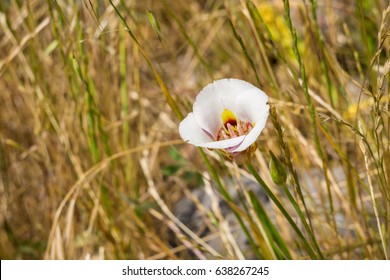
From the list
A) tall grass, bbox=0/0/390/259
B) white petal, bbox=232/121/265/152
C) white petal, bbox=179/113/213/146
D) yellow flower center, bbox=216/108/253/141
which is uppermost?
tall grass, bbox=0/0/390/259

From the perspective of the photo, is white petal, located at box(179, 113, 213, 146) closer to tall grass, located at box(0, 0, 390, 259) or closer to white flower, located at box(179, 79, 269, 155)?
white flower, located at box(179, 79, 269, 155)

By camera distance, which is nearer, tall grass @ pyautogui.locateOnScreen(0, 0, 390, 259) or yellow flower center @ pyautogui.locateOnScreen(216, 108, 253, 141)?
yellow flower center @ pyautogui.locateOnScreen(216, 108, 253, 141)

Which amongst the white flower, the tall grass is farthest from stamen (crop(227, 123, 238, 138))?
the tall grass

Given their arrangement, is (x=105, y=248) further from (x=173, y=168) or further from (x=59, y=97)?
(x=59, y=97)

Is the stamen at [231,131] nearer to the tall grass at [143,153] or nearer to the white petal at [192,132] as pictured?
the white petal at [192,132]

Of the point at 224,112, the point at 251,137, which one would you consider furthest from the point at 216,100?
the point at 251,137

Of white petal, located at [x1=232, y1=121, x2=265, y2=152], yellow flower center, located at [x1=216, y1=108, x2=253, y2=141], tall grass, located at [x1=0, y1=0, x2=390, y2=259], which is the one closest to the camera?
white petal, located at [x1=232, y1=121, x2=265, y2=152]
